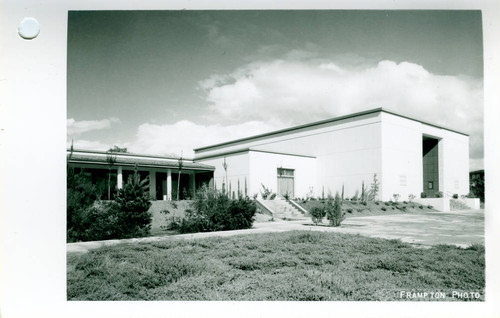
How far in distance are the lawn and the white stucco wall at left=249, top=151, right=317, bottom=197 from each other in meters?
16.0

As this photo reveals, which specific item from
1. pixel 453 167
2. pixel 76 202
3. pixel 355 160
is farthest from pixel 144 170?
pixel 453 167

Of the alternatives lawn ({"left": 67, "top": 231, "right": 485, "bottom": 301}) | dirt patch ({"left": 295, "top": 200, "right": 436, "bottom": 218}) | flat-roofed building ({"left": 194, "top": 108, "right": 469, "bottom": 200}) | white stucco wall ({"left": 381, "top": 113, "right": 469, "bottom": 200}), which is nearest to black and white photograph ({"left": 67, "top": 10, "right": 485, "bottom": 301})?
lawn ({"left": 67, "top": 231, "right": 485, "bottom": 301})

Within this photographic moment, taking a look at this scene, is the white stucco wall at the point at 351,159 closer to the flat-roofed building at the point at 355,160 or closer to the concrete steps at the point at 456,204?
the flat-roofed building at the point at 355,160

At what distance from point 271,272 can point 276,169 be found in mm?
18875

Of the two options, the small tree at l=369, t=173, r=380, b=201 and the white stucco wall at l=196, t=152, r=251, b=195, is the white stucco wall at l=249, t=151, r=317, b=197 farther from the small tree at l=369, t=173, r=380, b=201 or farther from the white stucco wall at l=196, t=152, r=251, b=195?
the small tree at l=369, t=173, r=380, b=201

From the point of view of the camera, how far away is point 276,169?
2498cm

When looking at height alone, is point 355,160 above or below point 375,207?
above

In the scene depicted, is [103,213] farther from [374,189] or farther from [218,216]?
[374,189]

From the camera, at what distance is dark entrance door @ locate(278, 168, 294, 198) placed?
2523 cm

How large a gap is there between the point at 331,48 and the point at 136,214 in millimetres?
6914

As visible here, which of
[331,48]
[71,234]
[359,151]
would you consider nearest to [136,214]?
[71,234]
